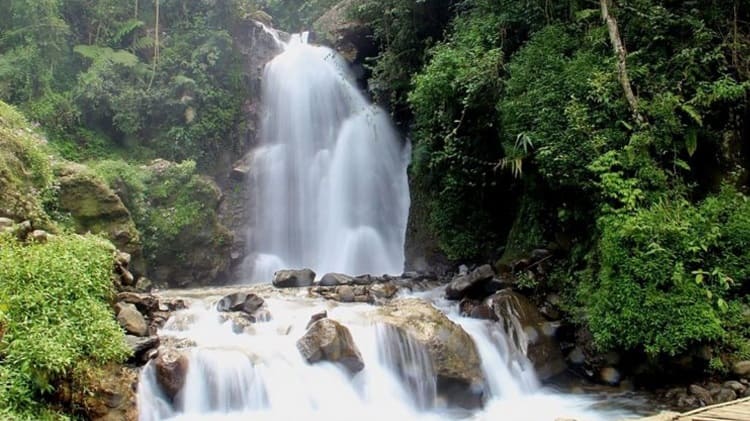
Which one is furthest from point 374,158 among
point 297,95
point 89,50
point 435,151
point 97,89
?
point 89,50

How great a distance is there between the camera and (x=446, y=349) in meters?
7.71

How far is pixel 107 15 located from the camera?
19656 millimetres

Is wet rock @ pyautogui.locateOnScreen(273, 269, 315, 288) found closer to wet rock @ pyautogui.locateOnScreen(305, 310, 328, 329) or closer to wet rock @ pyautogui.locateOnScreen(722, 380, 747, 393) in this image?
wet rock @ pyautogui.locateOnScreen(305, 310, 328, 329)

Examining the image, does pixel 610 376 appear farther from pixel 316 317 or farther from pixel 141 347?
pixel 141 347

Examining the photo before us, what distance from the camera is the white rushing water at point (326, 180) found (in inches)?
654

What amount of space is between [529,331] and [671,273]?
2.44 metres

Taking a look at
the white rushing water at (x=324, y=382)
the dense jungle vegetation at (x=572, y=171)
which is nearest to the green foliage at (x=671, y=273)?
the dense jungle vegetation at (x=572, y=171)

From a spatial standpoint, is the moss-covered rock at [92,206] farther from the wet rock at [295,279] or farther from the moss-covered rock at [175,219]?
the wet rock at [295,279]

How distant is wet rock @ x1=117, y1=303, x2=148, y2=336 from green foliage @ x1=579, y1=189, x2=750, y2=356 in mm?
6476

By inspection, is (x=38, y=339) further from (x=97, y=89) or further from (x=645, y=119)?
(x=97, y=89)

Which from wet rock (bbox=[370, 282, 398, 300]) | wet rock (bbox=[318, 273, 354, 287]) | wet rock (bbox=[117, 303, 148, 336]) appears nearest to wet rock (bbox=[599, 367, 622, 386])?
wet rock (bbox=[370, 282, 398, 300])

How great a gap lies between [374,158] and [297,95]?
4128 millimetres

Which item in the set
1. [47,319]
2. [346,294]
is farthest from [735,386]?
[47,319]

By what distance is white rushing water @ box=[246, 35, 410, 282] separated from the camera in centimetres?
1661
